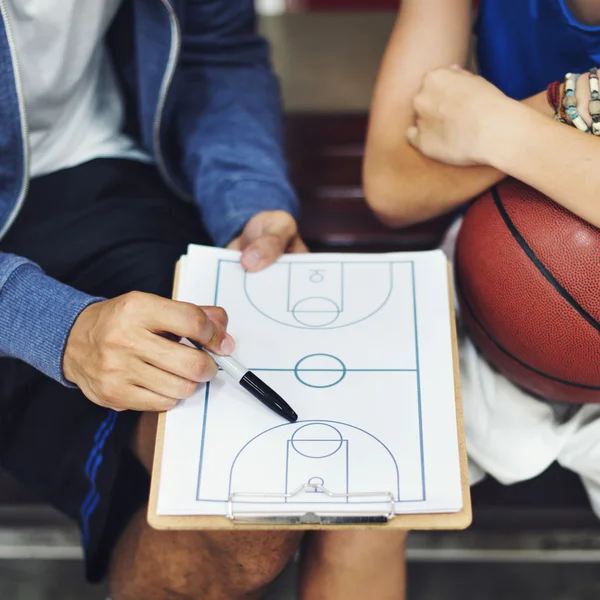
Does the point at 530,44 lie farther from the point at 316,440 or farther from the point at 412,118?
the point at 316,440

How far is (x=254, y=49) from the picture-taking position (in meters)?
1.33

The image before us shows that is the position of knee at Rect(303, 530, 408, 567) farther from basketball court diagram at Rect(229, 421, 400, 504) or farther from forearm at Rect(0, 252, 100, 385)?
forearm at Rect(0, 252, 100, 385)

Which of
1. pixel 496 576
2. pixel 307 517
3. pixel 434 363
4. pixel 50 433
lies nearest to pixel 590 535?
pixel 496 576

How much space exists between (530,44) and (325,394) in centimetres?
53

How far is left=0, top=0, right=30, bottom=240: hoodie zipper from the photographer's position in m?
0.99

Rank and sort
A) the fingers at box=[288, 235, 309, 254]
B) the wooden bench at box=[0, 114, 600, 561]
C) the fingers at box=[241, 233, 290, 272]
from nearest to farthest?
the fingers at box=[241, 233, 290, 272] < the fingers at box=[288, 235, 309, 254] < the wooden bench at box=[0, 114, 600, 561]

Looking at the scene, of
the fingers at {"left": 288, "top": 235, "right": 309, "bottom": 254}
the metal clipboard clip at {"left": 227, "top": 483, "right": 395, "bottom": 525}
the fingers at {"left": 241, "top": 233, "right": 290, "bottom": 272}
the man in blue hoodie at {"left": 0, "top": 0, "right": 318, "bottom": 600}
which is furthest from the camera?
the fingers at {"left": 288, "top": 235, "right": 309, "bottom": 254}

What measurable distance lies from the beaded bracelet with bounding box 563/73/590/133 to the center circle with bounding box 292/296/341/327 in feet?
1.16

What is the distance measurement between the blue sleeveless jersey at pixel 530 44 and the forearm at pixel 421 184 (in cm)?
7

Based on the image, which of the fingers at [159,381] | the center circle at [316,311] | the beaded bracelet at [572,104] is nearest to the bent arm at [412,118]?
the beaded bracelet at [572,104]

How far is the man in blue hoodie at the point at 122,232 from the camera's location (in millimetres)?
883

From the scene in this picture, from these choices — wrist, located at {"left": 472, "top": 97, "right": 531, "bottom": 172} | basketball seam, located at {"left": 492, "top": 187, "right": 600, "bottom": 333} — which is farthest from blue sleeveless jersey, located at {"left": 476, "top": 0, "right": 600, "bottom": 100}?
basketball seam, located at {"left": 492, "top": 187, "right": 600, "bottom": 333}

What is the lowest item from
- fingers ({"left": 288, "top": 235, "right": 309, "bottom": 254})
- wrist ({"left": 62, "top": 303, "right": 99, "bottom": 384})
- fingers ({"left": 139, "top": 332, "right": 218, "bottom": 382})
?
fingers ({"left": 288, "top": 235, "right": 309, "bottom": 254})

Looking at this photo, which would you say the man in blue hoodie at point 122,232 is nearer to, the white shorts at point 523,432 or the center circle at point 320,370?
the center circle at point 320,370
